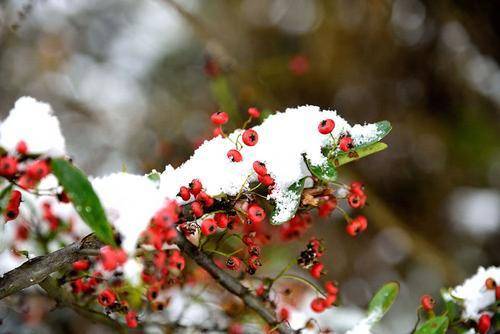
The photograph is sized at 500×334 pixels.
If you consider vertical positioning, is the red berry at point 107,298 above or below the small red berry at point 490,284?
below

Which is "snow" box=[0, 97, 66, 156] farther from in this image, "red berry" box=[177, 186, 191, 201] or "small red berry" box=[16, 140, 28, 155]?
"red berry" box=[177, 186, 191, 201]

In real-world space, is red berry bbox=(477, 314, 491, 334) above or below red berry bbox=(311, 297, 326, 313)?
below

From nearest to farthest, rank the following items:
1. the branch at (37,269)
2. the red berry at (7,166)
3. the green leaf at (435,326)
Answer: the red berry at (7,166), the branch at (37,269), the green leaf at (435,326)

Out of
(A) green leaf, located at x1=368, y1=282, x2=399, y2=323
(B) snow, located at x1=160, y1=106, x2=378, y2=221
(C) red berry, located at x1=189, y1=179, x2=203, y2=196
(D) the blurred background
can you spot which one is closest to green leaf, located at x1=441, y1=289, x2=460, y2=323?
(A) green leaf, located at x1=368, y1=282, x2=399, y2=323

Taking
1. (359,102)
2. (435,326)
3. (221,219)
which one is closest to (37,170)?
(221,219)

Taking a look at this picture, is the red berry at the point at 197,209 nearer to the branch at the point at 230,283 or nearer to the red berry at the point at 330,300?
the branch at the point at 230,283

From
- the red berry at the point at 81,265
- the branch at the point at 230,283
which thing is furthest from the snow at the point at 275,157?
the red berry at the point at 81,265

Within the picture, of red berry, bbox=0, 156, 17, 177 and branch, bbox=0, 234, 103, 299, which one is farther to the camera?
branch, bbox=0, 234, 103, 299
